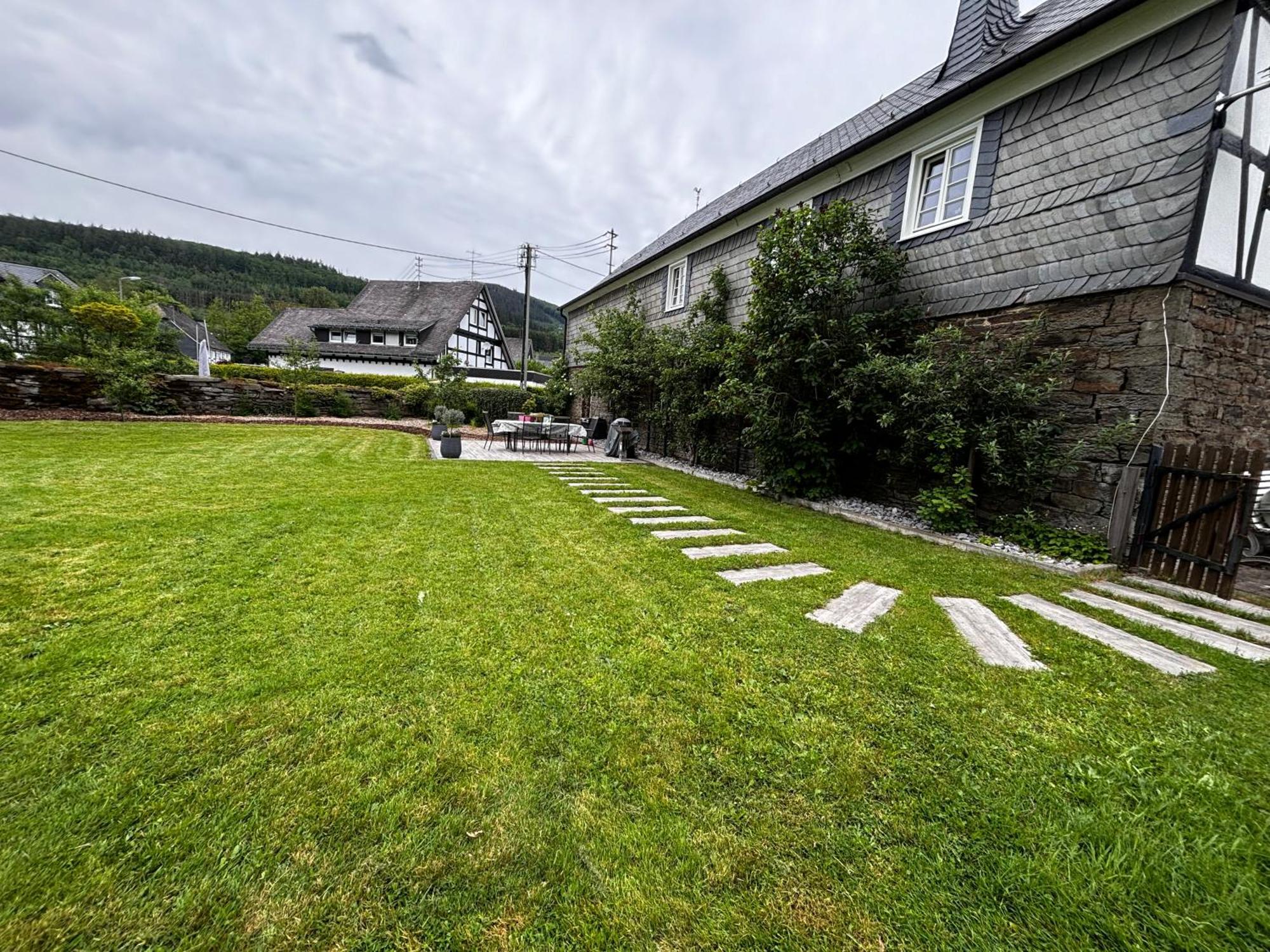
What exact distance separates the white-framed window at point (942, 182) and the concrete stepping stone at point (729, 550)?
14.9 feet

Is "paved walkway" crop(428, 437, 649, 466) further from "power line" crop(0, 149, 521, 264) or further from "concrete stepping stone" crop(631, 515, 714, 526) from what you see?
"power line" crop(0, 149, 521, 264)

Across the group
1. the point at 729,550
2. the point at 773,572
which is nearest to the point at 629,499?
the point at 729,550

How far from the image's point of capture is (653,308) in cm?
1201

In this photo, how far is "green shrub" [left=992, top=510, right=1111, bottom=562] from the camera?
414cm

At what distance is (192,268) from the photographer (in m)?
54.1

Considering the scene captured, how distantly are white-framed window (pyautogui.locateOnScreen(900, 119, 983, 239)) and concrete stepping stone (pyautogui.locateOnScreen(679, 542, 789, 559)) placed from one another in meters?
4.53

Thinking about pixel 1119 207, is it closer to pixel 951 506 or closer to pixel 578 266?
pixel 951 506

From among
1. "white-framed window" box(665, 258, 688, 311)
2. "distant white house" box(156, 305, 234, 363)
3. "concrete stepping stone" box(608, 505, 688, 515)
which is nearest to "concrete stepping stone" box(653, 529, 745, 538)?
"concrete stepping stone" box(608, 505, 688, 515)

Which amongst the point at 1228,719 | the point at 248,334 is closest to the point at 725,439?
the point at 1228,719

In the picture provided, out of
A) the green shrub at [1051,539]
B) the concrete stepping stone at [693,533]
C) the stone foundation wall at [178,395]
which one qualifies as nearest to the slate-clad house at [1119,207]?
the green shrub at [1051,539]

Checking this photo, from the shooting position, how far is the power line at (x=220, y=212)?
41.6ft

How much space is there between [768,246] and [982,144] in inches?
94.7

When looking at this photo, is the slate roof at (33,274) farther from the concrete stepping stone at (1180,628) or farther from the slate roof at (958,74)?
the concrete stepping stone at (1180,628)

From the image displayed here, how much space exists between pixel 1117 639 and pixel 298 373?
18.9 m
